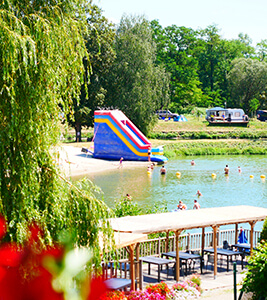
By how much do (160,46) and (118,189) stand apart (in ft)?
198

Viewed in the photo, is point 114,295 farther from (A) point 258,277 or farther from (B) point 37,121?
(B) point 37,121

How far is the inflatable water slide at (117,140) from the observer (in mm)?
45375

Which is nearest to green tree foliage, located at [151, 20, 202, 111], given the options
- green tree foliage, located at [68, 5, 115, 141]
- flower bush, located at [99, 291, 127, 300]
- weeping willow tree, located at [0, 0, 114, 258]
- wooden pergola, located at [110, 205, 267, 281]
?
green tree foliage, located at [68, 5, 115, 141]

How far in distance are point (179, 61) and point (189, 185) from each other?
59.4 metres

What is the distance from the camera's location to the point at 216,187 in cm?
3453

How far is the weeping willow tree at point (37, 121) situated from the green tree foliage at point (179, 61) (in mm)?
76562

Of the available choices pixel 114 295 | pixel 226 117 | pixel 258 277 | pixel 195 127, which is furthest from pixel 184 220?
pixel 226 117

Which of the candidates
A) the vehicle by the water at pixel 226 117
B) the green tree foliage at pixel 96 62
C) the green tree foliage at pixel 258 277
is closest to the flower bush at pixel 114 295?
the green tree foliage at pixel 258 277

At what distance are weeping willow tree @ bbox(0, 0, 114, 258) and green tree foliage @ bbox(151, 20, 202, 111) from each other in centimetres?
7656

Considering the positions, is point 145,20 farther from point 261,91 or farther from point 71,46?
point 71,46

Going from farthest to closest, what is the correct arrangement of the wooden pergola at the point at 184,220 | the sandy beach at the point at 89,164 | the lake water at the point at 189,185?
the sandy beach at the point at 89,164
the lake water at the point at 189,185
the wooden pergola at the point at 184,220

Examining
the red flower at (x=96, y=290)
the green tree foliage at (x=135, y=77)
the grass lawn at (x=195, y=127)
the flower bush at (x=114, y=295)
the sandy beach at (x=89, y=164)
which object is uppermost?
the green tree foliage at (x=135, y=77)

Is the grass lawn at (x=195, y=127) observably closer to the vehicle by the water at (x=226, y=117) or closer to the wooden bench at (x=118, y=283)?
the vehicle by the water at (x=226, y=117)

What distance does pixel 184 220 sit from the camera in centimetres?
1253
